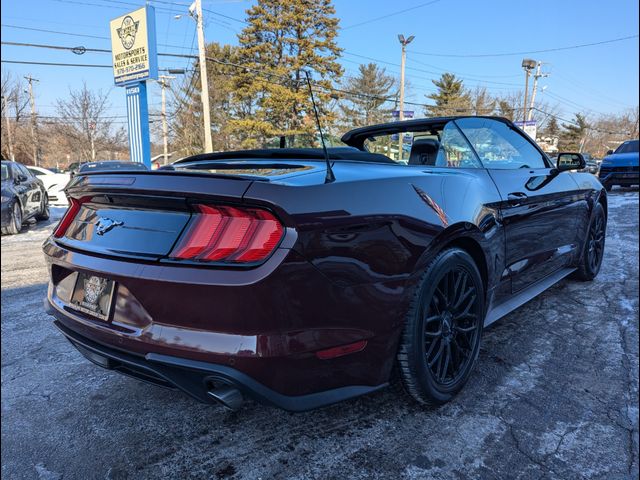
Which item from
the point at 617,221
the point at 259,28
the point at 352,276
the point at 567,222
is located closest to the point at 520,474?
the point at 352,276

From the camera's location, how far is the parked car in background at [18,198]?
8.14 m

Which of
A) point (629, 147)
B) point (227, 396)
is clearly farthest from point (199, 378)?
point (629, 147)

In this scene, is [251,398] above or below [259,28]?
below

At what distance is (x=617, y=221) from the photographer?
8.83m

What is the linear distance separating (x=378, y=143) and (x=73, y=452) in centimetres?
312

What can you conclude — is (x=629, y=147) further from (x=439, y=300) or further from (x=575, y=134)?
(x=575, y=134)

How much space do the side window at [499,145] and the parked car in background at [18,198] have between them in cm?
830

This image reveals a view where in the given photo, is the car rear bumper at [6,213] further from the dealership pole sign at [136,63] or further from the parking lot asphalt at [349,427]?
the dealership pole sign at [136,63]

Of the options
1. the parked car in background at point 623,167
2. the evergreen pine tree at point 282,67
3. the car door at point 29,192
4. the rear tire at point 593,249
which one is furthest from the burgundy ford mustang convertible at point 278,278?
the parked car in background at point 623,167

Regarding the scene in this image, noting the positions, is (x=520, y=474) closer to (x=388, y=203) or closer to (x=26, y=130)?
(x=388, y=203)

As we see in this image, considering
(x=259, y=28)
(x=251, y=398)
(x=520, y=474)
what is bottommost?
(x=520, y=474)

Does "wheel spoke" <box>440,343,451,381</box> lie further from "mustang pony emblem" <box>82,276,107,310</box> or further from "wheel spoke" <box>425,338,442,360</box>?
"mustang pony emblem" <box>82,276,107,310</box>

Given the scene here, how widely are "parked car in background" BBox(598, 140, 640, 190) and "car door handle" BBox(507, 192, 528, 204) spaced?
45.7ft

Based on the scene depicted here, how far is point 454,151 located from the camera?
9.29ft
